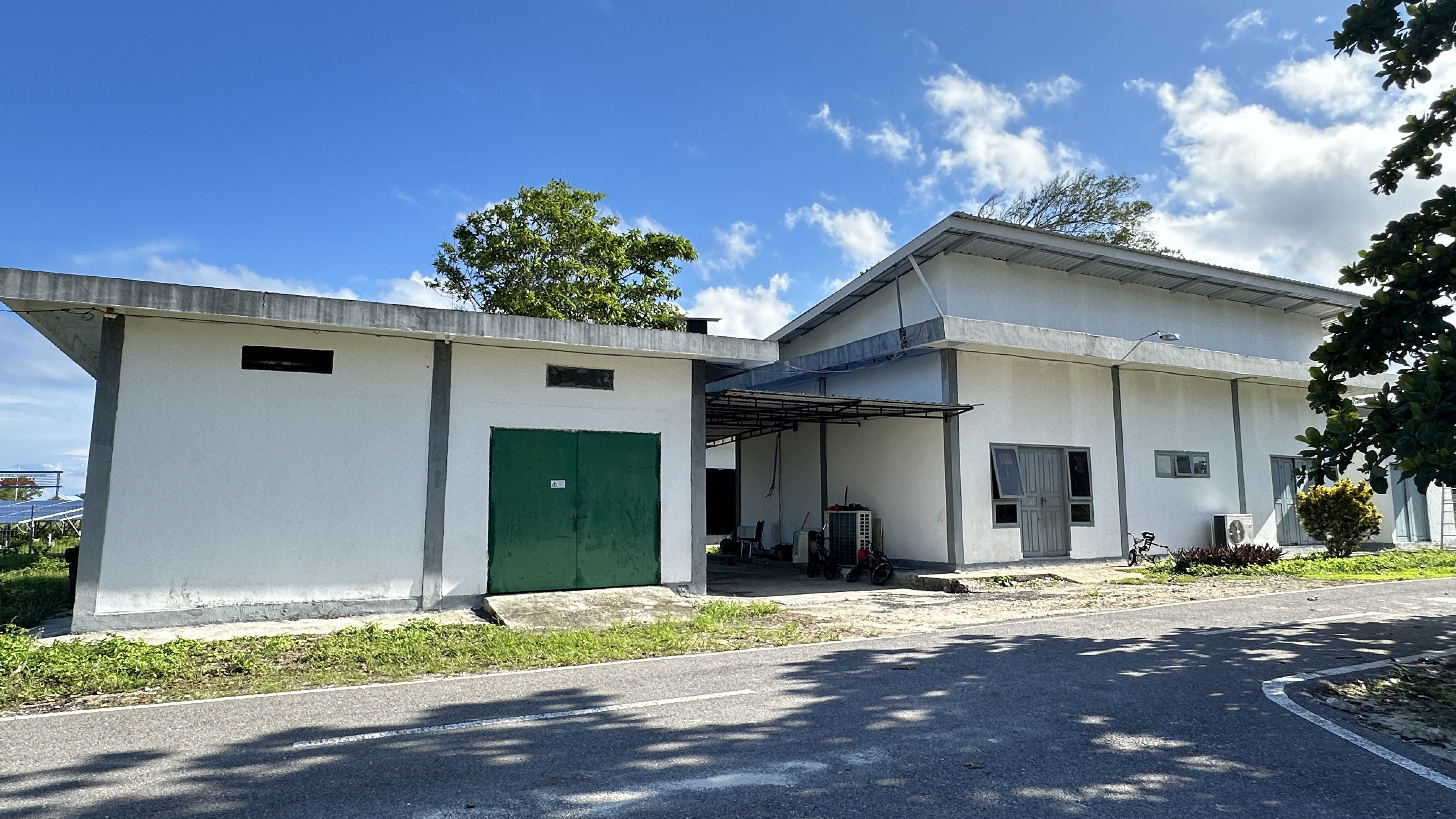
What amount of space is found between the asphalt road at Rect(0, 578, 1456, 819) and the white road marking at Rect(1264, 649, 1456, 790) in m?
0.09

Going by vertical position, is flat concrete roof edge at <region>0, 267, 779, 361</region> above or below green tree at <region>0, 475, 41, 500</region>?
above

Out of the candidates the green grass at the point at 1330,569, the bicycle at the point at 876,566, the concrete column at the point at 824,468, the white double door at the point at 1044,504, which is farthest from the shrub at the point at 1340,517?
the concrete column at the point at 824,468

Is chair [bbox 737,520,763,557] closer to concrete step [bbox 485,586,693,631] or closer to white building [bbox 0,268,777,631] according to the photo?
white building [bbox 0,268,777,631]

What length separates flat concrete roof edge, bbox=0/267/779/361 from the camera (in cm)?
865

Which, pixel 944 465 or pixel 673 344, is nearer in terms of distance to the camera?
pixel 673 344

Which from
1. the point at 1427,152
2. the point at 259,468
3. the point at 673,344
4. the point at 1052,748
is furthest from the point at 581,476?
the point at 1427,152

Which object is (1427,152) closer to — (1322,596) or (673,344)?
(1322,596)

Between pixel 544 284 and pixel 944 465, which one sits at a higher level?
pixel 544 284

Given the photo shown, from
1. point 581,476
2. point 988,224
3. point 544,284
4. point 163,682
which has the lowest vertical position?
point 163,682

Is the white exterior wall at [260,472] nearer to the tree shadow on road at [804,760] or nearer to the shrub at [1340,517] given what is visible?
the tree shadow on road at [804,760]

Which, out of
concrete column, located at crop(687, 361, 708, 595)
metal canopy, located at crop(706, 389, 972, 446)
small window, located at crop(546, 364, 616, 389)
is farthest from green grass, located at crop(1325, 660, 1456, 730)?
small window, located at crop(546, 364, 616, 389)

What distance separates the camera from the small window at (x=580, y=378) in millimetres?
11484

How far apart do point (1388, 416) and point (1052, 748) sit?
428 centimetres

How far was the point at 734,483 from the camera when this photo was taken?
78.0ft
